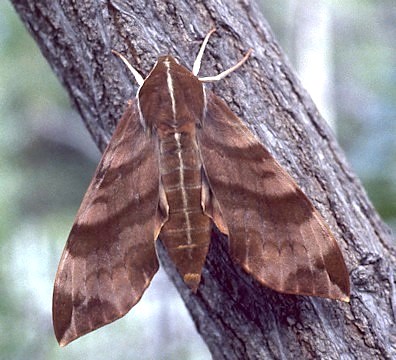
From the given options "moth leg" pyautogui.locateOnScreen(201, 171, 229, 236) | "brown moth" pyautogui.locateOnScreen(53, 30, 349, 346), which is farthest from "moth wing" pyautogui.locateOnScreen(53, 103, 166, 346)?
"moth leg" pyautogui.locateOnScreen(201, 171, 229, 236)

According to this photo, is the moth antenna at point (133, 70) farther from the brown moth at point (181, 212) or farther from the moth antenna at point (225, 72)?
the moth antenna at point (225, 72)

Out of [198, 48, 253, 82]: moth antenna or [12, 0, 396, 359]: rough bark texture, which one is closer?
[12, 0, 396, 359]: rough bark texture

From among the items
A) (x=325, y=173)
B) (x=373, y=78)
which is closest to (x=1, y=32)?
(x=373, y=78)

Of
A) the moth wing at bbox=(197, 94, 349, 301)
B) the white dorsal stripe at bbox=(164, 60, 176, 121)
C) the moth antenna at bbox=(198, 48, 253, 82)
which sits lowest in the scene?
the moth wing at bbox=(197, 94, 349, 301)

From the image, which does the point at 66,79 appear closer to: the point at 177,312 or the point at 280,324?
the point at 280,324

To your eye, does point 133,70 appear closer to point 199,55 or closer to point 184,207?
point 199,55

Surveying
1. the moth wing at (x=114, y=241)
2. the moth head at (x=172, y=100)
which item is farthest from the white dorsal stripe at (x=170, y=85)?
the moth wing at (x=114, y=241)

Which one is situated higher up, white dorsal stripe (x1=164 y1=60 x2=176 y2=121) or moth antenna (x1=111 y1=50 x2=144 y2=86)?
moth antenna (x1=111 y1=50 x2=144 y2=86)

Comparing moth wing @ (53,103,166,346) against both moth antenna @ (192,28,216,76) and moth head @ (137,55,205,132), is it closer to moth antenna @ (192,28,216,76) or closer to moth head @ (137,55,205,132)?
moth head @ (137,55,205,132)
